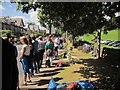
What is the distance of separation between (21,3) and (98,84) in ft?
13.0

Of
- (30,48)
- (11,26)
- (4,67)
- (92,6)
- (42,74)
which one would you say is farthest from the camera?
(11,26)

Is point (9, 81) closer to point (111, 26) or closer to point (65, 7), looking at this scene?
point (65, 7)

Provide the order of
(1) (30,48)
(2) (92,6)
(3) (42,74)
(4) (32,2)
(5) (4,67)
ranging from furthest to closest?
1. (3) (42,74)
2. (1) (30,48)
3. (2) (92,6)
4. (4) (32,2)
5. (5) (4,67)

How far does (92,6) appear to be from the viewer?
10.7 metres

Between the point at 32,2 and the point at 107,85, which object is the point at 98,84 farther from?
the point at 32,2

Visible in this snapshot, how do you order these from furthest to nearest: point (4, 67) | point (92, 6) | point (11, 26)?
1. point (11, 26)
2. point (92, 6)
3. point (4, 67)

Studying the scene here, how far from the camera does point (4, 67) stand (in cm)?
367

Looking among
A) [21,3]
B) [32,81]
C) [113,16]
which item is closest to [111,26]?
[113,16]

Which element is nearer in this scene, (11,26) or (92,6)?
(92,6)

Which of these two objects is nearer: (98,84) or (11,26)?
(98,84)

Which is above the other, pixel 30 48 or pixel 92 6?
pixel 92 6

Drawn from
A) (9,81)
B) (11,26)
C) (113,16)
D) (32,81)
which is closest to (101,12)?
(113,16)

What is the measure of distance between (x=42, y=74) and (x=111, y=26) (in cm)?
392

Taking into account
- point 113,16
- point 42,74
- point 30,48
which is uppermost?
point 113,16
